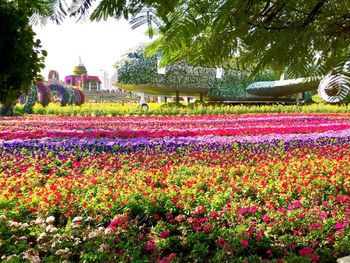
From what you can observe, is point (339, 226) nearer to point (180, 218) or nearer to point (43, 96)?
point (180, 218)

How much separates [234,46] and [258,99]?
2964cm

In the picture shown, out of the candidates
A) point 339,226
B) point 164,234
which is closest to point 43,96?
point 164,234

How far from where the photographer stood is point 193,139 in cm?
909

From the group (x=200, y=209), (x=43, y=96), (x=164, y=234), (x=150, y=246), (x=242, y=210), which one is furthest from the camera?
(x=43, y=96)

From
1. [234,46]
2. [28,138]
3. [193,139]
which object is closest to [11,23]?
[234,46]

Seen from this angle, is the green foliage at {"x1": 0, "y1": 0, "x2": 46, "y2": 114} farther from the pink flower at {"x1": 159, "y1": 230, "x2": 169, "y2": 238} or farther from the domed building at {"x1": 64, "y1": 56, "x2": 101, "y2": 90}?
the domed building at {"x1": 64, "y1": 56, "x2": 101, "y2": 90}

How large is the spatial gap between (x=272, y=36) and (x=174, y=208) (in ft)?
11.1

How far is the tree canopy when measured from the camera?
3.78 feet

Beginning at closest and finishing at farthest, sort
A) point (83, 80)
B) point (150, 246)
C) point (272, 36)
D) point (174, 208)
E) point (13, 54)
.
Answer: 1. point (272, 36)
2. point (13, 54)
3. point (150, 246)
4. point (174, 208)
5. point (83, 80)

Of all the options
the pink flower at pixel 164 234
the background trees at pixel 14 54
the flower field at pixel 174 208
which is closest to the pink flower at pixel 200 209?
the flower field at pixel 174 208

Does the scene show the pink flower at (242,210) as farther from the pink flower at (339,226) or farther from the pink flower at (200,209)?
the pink flower at (339,226)

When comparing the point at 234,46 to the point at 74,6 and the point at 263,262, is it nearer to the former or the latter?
the point at 74,6

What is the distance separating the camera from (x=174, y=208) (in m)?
4.54

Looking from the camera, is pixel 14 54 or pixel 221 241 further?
pixel 221 241
